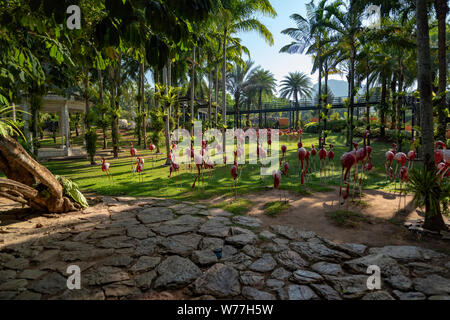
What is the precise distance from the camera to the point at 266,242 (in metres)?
4.04

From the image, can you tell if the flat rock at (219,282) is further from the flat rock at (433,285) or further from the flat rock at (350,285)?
the flat rock at (433,285)

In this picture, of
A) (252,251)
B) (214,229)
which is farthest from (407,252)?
(214,229)

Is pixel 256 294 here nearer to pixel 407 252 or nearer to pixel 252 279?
pixel 252 279

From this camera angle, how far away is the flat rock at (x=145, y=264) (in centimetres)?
315

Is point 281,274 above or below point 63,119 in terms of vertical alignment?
below

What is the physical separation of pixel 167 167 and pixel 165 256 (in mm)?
10015

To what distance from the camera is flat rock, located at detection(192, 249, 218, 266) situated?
3.36 m

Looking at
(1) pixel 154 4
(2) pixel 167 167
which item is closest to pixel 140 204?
(1) pixel 154 4

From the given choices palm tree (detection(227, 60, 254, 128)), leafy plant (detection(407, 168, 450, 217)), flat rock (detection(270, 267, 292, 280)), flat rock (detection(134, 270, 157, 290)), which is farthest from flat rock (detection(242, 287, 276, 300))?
palm tree (detection(227, 60, 254, 128))

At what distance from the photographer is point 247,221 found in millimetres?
4969

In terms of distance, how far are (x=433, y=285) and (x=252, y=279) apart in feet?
6.67

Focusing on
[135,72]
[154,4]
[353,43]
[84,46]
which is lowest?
[154,4]

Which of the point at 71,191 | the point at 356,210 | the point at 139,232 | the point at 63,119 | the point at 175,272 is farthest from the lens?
the point at 63,119
